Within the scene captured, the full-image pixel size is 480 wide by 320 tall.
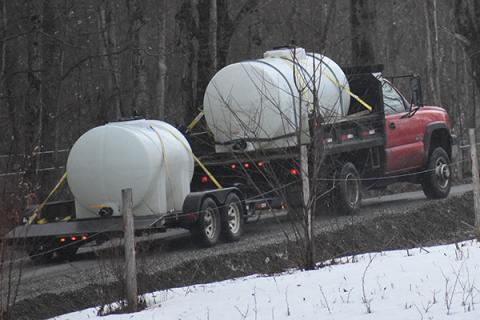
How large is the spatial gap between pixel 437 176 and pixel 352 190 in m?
3.32

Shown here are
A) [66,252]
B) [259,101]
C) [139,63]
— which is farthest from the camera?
[139,63]

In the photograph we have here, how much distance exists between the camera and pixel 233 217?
19.7 metres

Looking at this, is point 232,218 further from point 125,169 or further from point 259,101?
point 125,169

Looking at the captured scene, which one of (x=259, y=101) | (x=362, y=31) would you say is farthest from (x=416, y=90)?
(x=362, y=31)

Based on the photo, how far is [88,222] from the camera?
58.0 feet

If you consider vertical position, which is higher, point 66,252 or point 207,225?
point 207,225

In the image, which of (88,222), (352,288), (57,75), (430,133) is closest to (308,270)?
(352,288)

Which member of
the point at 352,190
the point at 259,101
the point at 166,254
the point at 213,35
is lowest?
the point at 166,254

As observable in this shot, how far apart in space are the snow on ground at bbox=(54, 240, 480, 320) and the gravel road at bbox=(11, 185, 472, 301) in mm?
1034

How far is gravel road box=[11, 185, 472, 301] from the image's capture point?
1511 cm

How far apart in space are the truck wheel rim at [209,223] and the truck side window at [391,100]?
18.6 ft

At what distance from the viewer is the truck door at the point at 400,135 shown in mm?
23172

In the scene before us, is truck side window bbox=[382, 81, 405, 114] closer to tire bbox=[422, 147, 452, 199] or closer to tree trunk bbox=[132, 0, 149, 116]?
tire bbox=[422, 147, 452, 199]

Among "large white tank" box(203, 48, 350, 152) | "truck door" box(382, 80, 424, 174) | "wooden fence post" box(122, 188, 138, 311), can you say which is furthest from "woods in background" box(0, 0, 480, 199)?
"wooden fence post" box(122, 188, 138, 311)
